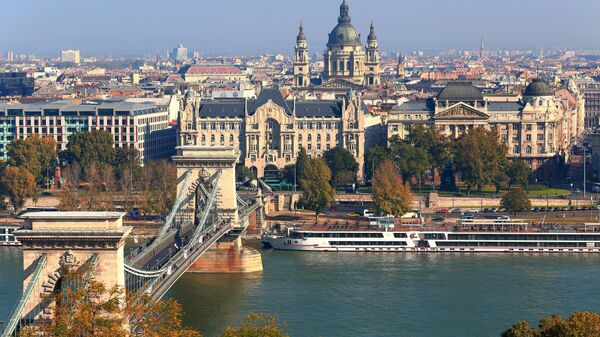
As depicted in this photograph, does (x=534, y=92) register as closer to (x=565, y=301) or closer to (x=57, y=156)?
(x=57, y=156)

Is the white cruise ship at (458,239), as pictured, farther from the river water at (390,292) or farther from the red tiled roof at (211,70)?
the red tiled roof at (211,70)

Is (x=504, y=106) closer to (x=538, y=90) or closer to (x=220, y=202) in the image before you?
(x=538, y=90)

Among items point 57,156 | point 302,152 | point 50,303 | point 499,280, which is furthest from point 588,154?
point 50,303

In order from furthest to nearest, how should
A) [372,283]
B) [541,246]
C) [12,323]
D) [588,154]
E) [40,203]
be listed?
[588,154] → [40,203] → [541,246] → [372,283] → [12,323]

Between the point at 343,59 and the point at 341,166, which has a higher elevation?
the point at 343,59

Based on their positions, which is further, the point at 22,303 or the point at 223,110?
the point at 223,110

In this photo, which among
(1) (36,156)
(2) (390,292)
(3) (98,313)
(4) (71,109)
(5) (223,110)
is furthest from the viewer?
(4) (71,109)

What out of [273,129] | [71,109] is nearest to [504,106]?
[273,129]
